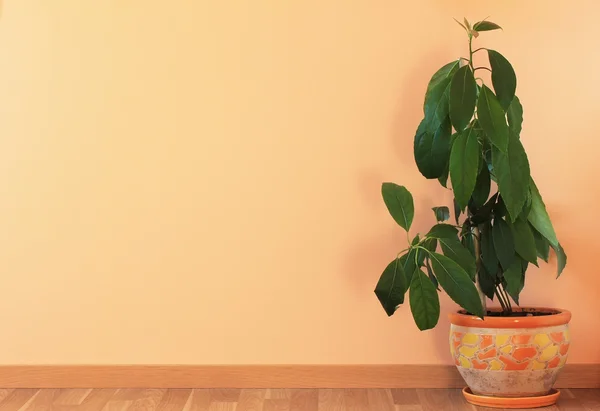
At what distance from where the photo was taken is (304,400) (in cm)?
293

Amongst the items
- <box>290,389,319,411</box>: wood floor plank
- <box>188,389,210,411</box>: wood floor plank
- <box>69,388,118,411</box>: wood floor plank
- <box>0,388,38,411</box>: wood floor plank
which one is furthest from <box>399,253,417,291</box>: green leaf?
<box>0,388,38,411</box>: wood floor plank

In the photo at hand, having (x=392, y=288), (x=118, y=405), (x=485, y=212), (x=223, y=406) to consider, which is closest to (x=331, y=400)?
(x=223, y=406)

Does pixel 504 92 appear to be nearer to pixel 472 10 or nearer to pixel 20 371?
pixel 472 10

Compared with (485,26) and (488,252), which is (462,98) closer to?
(485,26)

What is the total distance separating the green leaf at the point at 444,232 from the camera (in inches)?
109

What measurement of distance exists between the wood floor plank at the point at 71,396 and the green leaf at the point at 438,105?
1.49 m

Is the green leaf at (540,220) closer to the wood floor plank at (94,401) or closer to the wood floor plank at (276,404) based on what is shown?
the wood floor plank at (276,404)

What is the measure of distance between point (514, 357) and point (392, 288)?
46 centimetres

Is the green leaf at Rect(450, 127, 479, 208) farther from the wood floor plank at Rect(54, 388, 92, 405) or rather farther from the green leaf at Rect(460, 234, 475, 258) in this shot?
the wood floor plank at Rect(54, 388, 92, 405)

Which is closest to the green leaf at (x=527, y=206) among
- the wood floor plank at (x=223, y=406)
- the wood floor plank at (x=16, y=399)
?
the wood floor plank at (x=223, y=406)

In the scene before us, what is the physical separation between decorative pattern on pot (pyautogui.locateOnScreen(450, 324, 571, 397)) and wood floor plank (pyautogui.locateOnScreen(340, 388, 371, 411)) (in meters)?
0.35

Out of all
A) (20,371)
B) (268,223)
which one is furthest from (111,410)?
(268,223)

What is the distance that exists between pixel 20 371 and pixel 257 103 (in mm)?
1294

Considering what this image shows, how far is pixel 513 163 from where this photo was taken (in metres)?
2.63
